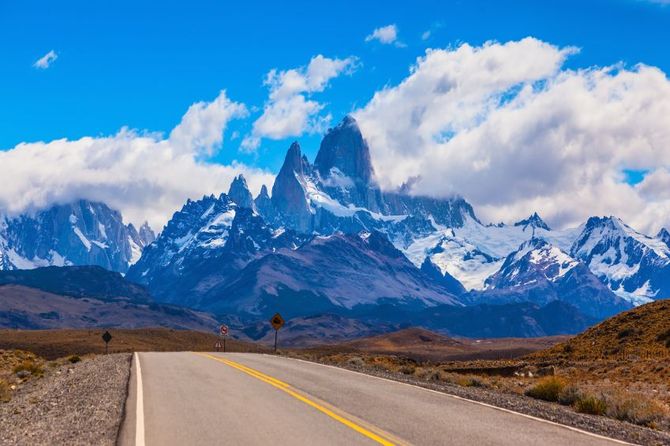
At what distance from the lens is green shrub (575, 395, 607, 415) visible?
62.8ft

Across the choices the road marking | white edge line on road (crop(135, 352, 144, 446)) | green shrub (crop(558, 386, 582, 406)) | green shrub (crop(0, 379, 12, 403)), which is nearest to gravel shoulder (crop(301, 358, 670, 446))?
green shrub (crop(558, 386, 582, 406))

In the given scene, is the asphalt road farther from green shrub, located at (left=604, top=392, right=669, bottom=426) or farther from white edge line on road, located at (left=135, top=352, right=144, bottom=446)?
green shrub, located at (left=604, top=392, right=669, bottom=426)

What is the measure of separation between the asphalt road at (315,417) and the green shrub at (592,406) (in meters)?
3.02

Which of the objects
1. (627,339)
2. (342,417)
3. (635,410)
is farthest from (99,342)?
(635,410)

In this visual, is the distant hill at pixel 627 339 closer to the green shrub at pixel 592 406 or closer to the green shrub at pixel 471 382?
the green shrub at pixel 471 382

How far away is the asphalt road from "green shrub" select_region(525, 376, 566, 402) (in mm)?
3813

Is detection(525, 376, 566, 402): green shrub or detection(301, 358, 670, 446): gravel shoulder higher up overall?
detection(525, 376, 566, 402): green shrub

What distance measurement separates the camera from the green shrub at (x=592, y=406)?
19.1m

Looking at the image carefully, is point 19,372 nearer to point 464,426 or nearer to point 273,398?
point 273,398

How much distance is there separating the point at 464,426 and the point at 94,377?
58.7ft

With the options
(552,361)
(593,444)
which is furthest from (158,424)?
(552,361)

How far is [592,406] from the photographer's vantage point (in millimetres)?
19375

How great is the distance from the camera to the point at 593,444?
13281 millimetres

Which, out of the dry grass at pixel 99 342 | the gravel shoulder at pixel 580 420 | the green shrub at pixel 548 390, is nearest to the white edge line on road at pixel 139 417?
the gravel shoulder at pixel 580 420
